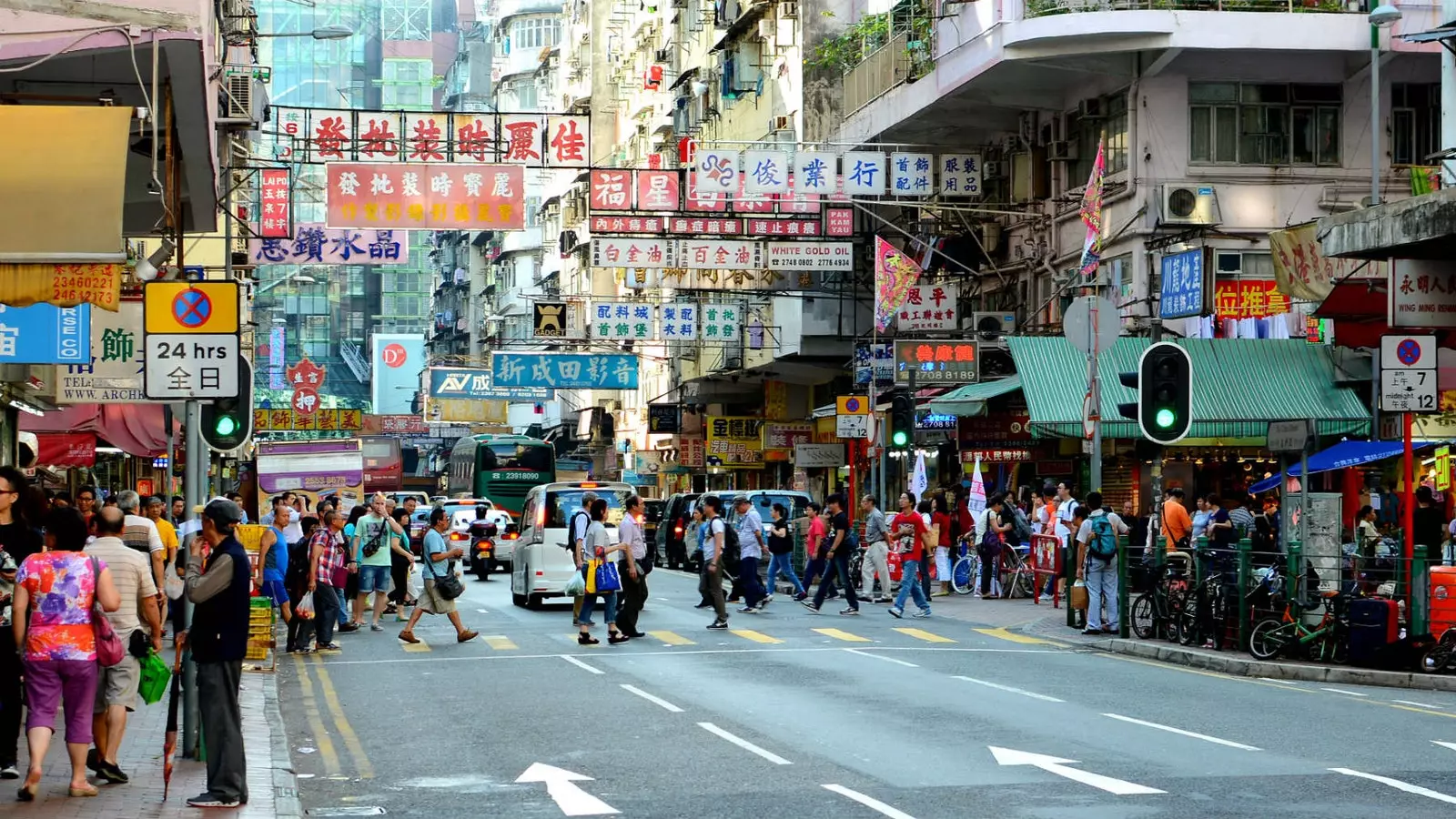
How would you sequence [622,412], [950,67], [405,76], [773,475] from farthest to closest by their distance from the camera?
[405,76] < [622,412] < [773,475] < [950,67]

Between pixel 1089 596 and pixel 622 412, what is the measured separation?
60.2 m

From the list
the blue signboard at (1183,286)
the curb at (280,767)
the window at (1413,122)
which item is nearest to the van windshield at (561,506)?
the blue signboard at (1183,286)

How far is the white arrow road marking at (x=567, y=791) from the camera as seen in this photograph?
36.8 ft

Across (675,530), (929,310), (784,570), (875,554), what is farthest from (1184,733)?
(675,530)

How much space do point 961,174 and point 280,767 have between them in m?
30.8

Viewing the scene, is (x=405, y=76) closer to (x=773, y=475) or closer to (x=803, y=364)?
(x=773, y=475)

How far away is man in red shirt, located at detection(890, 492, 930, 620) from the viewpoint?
91.7ft

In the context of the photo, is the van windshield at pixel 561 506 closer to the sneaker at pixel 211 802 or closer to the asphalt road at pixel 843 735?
the asphalt road at pixel 843 735

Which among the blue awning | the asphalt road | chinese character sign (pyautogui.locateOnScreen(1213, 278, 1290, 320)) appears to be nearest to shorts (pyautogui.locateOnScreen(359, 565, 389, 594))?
the asphalt road

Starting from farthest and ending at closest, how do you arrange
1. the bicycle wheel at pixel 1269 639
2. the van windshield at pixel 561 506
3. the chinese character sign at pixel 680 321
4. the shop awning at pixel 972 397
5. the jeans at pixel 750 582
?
the chinese character sign at pixel 680 321 → the shop awning at pixel 972 397 → the van windshield at pixel 561 506 → the jeans at pixel 750 582 → the bicycle wheel at pixel 1269 639

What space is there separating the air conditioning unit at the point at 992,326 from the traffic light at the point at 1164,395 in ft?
60.7

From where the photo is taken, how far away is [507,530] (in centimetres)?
4672

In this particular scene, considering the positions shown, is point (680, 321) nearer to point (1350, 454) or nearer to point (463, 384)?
point (463, 384)

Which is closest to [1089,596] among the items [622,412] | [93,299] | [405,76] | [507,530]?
[93,299]
